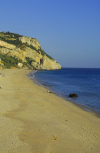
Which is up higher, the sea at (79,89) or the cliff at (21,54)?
the cliff at (21,54)

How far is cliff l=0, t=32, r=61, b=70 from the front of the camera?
84981mm

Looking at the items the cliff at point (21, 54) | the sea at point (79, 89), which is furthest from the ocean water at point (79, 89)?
the cliff at point (21, 54)

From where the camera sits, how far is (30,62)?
4129 inches

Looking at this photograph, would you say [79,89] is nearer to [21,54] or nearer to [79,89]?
[79,89]

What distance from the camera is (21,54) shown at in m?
99.2

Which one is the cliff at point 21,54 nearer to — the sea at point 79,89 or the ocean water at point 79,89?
the ocean water at point 79,89

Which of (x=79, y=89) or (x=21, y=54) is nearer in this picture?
(x=79, y=89)

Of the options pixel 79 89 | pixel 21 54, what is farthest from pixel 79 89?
pixel 21 54

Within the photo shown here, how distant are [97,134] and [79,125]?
1.27 metres

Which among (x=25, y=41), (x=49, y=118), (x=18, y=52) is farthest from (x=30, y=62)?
(x=49, y=118)

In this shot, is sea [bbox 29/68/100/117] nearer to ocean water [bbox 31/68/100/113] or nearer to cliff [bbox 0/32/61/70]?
ocean water [bbox 31/68/100/113]

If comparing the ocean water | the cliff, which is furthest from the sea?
the cliff

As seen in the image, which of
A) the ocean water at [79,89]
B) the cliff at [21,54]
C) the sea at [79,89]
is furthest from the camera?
the cliff at [21,54]

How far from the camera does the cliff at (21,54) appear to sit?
279ft
